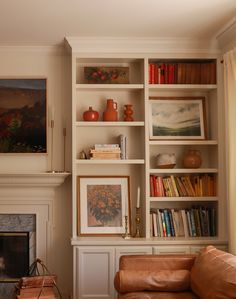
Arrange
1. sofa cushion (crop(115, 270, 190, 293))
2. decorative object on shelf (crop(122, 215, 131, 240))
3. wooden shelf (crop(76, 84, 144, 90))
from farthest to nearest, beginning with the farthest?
wooden shelf (crop(76, 84, 144, 90)), decorative object on shelf (crop(122, 215, 131, 240)), sofa cushion (crop(115, 270, 190, 293))

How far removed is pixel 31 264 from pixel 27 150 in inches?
45.7

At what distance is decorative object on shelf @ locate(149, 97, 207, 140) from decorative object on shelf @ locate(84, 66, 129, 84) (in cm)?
37

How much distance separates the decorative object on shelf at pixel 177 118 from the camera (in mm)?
4793

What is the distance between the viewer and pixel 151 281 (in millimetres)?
3570

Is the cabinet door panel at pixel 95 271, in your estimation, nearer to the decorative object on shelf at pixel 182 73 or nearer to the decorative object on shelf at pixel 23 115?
the decorative object on shelf at pixel 23 115

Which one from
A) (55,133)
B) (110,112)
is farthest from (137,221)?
(55,133)

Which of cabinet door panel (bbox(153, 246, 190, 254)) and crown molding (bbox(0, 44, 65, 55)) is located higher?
crown molding (bbox(0, 44, 65, 55))

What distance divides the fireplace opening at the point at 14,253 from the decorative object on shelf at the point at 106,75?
1715 millimetres

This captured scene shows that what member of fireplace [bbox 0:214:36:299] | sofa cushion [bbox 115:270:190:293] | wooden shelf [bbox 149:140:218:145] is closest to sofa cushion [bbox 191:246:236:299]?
sofa cushion [bbox 115:270:190:293]

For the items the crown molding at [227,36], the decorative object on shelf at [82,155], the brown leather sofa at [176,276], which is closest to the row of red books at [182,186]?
the decorative object on shelf at [82,155]

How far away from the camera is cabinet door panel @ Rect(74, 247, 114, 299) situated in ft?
14.5

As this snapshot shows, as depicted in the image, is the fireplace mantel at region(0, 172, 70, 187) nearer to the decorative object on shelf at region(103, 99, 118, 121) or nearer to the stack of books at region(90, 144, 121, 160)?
the stack of books at region(90, 144, 121, 160)

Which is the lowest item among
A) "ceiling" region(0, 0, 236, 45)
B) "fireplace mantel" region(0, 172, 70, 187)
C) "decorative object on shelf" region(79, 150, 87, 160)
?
"fireplace mantel" region(0, 172, 70, 187)

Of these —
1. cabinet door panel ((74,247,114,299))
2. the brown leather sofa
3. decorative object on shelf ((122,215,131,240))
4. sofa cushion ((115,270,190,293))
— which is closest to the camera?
the brown leather sofa
